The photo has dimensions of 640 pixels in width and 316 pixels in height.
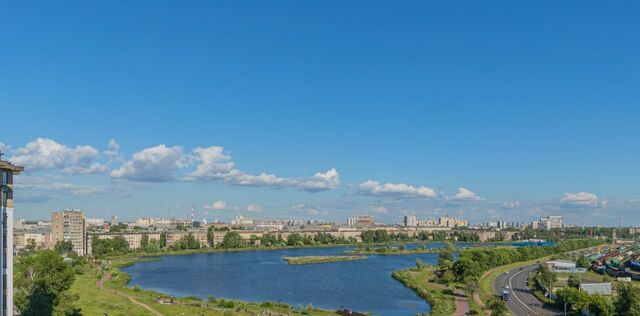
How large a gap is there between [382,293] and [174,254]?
51.6 m

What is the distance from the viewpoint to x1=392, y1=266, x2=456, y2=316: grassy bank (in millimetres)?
32406

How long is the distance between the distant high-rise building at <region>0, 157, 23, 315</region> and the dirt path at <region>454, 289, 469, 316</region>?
76.5 feet

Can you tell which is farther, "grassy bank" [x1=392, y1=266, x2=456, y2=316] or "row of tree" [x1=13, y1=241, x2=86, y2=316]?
"grassy bank" [x1=392, y1=266, x2=456, y2=316]

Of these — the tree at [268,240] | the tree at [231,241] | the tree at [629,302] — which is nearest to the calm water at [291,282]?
the tree at [629,302]

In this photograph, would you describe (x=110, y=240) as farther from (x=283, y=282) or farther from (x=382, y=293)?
(x=382, y=293)

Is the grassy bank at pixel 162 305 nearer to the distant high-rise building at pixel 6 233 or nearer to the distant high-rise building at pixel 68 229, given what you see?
the distant high-rise building at pixel 6 233

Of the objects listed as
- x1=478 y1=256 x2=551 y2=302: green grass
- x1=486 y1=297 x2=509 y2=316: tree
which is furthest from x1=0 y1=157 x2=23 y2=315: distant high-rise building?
x1=478 y1=256 x2=551 y2=302: green grass

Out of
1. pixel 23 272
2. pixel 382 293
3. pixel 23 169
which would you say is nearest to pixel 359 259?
pixel 382 293

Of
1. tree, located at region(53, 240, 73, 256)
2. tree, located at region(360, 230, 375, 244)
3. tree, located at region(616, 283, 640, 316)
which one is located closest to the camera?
tree, located at region(616, 283, 640, 316)

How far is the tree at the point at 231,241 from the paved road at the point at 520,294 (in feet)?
181

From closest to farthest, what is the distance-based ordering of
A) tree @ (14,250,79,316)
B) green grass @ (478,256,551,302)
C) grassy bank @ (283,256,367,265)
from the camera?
tree @ (14,250,79,316), green grass @ (478,256,551,302), grassy bank @ (283,256,367,265)

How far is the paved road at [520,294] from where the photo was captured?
105 ft

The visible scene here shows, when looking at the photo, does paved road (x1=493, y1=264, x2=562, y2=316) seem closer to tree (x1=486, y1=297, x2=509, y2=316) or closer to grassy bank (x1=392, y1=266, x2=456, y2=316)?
tree (x1=486, y1=297, x2=509, y2=316)

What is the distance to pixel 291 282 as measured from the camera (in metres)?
48.2
